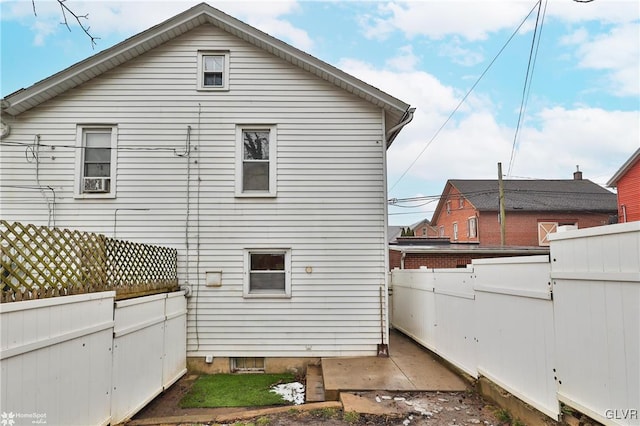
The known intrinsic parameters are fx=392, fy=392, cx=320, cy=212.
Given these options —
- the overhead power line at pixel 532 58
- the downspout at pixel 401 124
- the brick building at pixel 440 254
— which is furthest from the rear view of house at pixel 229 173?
the brick building at pixel 440 254

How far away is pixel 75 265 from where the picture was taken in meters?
4.80

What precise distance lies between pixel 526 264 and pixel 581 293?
0.93 m

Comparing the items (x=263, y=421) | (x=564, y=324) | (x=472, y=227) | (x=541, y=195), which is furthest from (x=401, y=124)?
(x=541, y=195)

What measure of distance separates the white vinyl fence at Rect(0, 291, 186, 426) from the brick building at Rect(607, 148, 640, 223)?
2249cm

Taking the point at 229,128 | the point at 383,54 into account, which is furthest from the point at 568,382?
the point at 383,54

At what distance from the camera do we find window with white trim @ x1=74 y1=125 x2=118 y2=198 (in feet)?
25.3

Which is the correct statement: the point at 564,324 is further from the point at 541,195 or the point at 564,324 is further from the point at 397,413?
the point at 541,195

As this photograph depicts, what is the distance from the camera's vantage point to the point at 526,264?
4.11 m

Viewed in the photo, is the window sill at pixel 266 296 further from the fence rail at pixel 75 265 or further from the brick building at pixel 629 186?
the brick building at pixel 629 186

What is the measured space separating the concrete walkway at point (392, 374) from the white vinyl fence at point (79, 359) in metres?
2.57

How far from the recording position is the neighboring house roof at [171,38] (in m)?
7.53

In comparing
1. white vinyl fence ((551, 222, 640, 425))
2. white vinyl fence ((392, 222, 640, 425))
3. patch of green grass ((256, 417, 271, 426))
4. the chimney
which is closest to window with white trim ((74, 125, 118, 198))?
patch of green grass ((256, 417, 271, 426))

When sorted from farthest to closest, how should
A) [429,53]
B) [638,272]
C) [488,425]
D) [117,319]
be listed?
[429,53] → [117,319] → [488,425] → [638,272]

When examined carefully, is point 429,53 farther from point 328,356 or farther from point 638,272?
point 638,272
